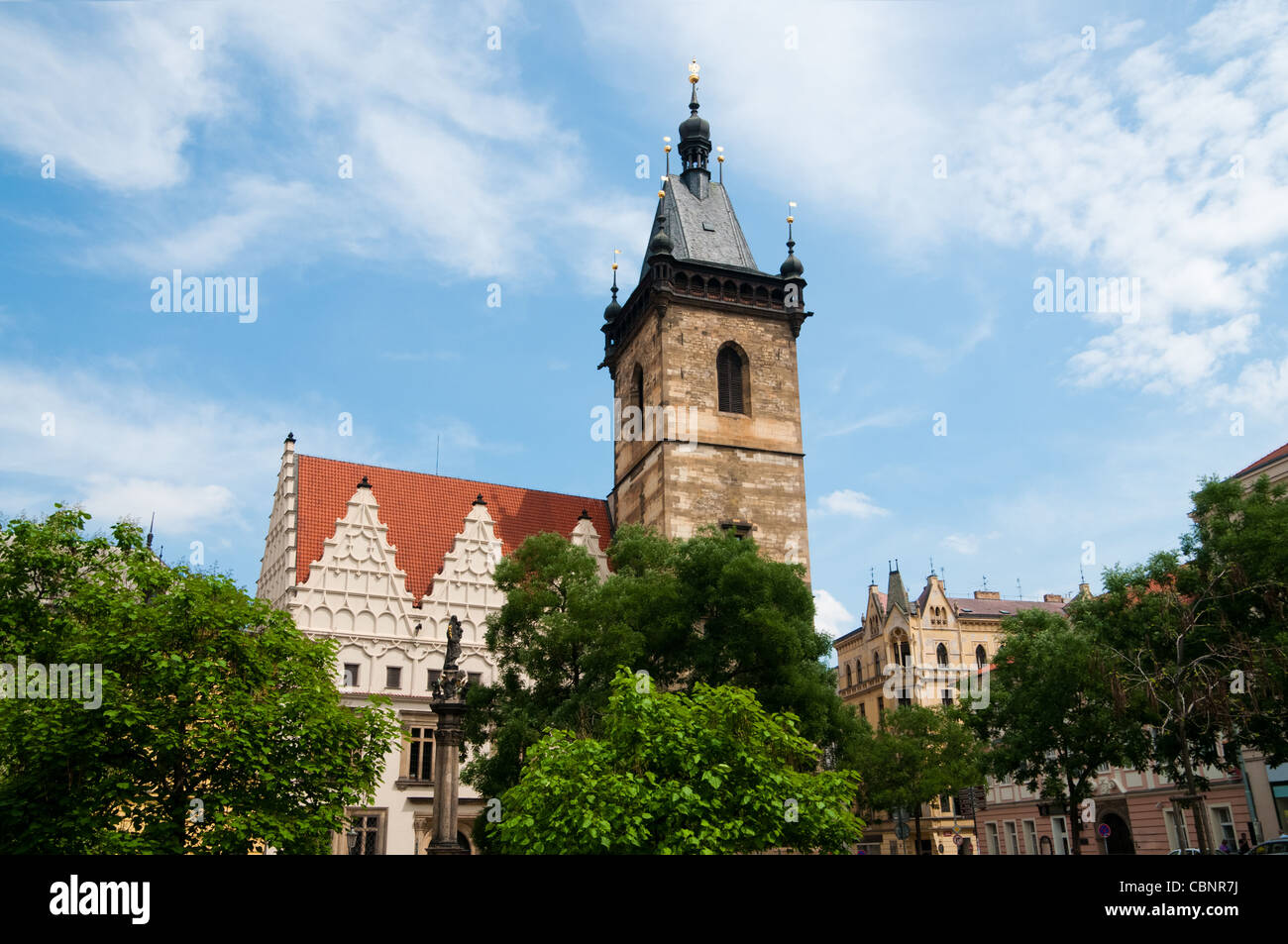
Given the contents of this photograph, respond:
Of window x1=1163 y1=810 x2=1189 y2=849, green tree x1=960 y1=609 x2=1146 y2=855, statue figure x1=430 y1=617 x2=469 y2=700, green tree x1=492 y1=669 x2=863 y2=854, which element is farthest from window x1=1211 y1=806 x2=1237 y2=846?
statue figure x1=430 y1=617 x2=469 y2=700

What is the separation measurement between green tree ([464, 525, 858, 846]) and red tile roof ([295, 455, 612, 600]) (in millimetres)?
10334

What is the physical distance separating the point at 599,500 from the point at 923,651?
101 feet

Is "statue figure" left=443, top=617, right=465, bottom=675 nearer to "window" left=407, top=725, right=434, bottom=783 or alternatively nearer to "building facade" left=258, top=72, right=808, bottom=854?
"building facade" left=258, top=72, right=808, bottom=854

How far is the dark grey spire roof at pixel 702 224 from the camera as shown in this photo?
4412 cm

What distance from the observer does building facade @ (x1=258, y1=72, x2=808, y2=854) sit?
116ft

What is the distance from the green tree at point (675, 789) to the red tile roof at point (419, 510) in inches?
758

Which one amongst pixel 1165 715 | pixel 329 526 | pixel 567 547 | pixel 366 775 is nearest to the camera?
pixel 366 775

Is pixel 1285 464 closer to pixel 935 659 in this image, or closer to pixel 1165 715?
pixel 1165 715

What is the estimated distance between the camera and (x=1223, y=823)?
3528 centimetres

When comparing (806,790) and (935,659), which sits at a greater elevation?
(935,659)
